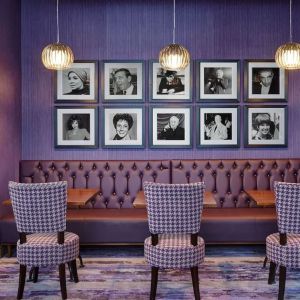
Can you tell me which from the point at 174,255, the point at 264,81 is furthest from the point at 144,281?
the point at 264,81

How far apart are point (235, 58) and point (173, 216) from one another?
9.91ft

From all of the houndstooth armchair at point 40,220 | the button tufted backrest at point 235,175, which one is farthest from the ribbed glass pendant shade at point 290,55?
the houndstooth armchair at point 40,220

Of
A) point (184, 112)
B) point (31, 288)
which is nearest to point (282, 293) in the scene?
point (31, 288)

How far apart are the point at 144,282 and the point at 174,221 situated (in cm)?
94

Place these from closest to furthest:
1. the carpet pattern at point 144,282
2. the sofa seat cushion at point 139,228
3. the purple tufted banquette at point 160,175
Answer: the carpet pattern at point 144,282
the sofa seat cushion at point 139,228
the purple tufted banquette at point 160,175

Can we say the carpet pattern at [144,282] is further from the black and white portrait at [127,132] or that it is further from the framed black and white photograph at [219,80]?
the framed black and white photograph at [219,80]

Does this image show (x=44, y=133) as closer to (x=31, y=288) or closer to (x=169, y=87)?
(x=169, y=87)

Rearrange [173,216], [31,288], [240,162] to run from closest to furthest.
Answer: [173,216]
[31,288]
[240,162]

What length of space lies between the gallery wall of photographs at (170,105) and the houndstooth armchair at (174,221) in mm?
2342

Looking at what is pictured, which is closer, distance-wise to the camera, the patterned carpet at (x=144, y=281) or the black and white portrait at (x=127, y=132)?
the patterned carpet at (x=144, y=281)

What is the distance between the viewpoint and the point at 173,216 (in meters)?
3.56

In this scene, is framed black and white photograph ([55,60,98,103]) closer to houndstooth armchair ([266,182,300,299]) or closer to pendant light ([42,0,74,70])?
pendant light ([42,0,74,70])

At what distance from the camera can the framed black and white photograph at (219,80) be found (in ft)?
19.2

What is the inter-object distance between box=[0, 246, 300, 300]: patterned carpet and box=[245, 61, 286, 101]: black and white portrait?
2048mm
